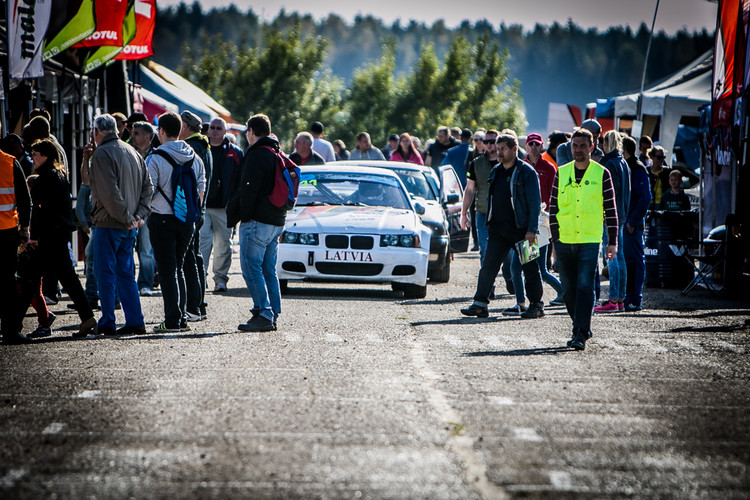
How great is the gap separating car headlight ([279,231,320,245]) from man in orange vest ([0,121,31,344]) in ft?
14.0

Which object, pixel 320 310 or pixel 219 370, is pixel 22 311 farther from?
pixel 320 310

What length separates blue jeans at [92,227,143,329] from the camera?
940 centimetres

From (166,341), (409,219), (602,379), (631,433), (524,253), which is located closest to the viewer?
(631,433)

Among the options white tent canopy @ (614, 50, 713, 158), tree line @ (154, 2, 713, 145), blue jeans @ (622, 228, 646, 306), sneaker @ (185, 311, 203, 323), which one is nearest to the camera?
sneaker @ (185, 311, 203, 323)

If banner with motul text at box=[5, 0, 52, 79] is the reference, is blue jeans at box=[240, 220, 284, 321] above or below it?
below

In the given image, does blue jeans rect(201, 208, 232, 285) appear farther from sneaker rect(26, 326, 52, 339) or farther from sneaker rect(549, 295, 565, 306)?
sneaker rect(549, 295, 565, 306)

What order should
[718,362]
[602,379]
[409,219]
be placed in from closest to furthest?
[602,379]
[718,362]
[409,219]

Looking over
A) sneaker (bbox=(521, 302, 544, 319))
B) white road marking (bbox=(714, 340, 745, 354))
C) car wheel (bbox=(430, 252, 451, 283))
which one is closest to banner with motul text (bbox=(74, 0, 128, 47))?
car wheel (bbox=(430, 252, 451, 283))

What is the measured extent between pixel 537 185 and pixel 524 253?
2.23 ft

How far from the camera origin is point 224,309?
11.6 meters

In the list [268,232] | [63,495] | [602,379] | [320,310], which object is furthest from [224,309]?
[63,495]

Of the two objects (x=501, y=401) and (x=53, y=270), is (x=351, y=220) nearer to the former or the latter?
(x=53, y=270)

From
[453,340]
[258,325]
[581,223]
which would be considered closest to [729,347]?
[581,223]

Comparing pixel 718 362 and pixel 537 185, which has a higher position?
pixel 537 185
